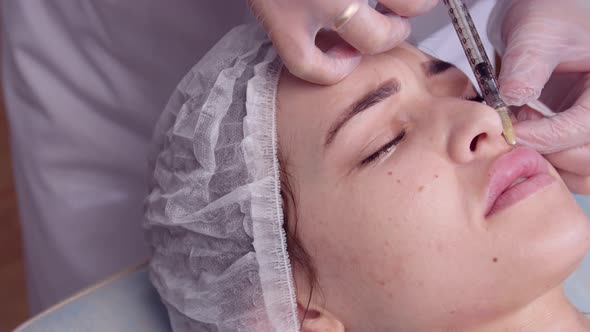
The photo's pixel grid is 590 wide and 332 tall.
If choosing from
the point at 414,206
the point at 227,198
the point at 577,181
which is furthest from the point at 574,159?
the point at 227,198

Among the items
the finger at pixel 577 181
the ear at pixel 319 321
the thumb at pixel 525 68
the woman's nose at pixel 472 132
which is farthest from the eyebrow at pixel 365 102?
the finger at pixel 577 181

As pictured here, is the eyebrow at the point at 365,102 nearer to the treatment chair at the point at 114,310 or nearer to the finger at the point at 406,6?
the finger at the point at 406,6

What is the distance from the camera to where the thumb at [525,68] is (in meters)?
1.23

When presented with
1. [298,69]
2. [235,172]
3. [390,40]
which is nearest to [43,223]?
[235,172]

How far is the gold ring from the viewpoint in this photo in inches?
44.4

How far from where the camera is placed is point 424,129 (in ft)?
3.84

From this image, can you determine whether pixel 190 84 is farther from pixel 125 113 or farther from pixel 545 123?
pixel 545 123

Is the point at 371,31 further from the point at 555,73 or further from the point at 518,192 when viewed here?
the point at 555,73

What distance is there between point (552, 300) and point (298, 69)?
65cm

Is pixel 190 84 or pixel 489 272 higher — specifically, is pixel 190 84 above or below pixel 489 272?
above

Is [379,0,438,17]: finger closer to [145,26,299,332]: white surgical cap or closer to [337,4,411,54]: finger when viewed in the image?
[337,4,411,54]: finger

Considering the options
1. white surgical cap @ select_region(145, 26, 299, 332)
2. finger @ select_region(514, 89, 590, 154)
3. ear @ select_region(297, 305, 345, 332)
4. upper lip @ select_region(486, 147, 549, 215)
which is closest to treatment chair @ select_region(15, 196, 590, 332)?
white surgical cap @ select_region(145, 26, 299, 332)

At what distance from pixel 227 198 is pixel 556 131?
2.12 ft

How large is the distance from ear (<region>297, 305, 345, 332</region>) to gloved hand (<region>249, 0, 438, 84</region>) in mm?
437
